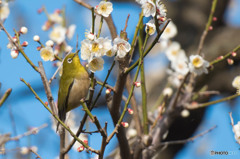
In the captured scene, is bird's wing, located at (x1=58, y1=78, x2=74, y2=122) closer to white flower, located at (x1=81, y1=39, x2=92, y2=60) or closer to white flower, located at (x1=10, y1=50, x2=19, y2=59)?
white flower, located at (x1=10, y1=50, x2=19, y2=59)

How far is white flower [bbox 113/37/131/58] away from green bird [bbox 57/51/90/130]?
99 centimetres

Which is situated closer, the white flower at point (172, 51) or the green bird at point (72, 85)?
the green bird at point (72, 85)

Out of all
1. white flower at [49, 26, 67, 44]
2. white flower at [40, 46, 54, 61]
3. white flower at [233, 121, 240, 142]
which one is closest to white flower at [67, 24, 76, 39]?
white flower at [49, 26, 67, 44]

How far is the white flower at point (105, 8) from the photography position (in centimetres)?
191

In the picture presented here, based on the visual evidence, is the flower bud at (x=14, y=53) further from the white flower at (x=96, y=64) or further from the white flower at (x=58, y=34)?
the white flower at (x=58, y=34)

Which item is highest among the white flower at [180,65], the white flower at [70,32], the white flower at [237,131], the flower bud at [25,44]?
the white flower at [70,32]

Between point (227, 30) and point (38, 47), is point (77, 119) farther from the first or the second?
point (227, 30)

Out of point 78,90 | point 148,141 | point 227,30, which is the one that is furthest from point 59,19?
point 227,30

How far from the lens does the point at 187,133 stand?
16.6 ft

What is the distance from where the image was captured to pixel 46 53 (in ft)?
7.37

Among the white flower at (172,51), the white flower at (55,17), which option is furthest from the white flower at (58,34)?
the white flower at (172,51)

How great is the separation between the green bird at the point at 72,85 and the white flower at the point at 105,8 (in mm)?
914

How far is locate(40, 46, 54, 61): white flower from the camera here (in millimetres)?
2225

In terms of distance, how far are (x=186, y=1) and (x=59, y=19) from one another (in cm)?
342
